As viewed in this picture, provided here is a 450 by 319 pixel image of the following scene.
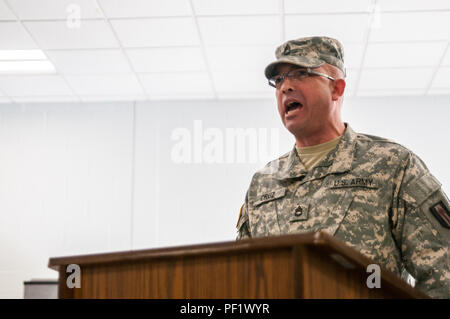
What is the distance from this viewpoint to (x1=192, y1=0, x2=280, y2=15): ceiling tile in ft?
11.3

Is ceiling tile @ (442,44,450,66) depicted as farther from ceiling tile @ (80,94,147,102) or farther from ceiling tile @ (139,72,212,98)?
ceiling tile @ (80,94,147,102)

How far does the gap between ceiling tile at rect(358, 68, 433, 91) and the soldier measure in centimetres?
291

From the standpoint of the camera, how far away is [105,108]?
506 cm

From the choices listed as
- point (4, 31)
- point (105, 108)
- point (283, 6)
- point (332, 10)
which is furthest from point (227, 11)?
point (105, 108)

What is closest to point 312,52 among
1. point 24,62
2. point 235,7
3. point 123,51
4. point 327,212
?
point 327,212

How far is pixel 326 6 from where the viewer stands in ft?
11.4

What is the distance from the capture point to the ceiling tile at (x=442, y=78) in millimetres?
4395

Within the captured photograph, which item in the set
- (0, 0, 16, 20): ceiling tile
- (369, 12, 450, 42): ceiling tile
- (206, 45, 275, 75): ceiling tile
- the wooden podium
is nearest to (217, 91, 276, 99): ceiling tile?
(206, 45, 275, 75): ceiling tile

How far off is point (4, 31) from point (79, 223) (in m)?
1.85

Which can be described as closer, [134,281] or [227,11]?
[134,281]

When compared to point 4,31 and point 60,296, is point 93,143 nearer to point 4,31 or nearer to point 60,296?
point 4,31

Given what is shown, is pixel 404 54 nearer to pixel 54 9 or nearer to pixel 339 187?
pixel 54 9

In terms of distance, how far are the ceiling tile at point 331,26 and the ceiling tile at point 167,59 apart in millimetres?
767

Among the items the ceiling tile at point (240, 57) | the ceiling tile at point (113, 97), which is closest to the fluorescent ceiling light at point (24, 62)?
the ceiling tile at point (113, 97)
